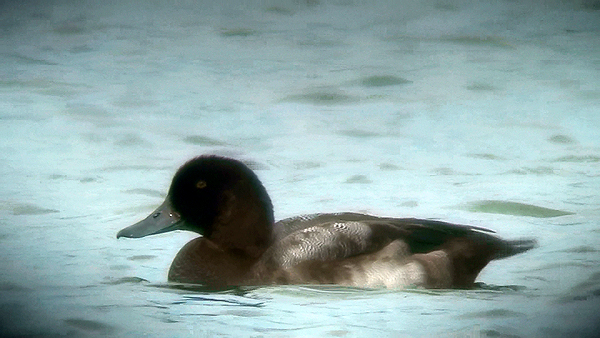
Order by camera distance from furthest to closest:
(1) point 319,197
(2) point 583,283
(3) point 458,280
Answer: (1) point 319,197, (3) point 458,280, (2) point 583,283

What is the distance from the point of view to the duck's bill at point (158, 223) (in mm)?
2445

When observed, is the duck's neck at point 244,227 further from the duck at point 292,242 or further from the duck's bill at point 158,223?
the duck's bill at point 158,223

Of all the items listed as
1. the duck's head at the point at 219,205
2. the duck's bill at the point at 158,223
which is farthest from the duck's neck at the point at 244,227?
the duck's bill at the point at 158,223

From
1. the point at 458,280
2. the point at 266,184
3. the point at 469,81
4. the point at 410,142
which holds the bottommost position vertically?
the point at 458,280

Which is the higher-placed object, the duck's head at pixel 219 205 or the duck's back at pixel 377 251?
the duck's head at pixel 219 205

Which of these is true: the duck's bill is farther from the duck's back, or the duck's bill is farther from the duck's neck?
the duck's back

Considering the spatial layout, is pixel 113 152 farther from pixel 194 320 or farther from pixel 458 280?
pixel 458 280

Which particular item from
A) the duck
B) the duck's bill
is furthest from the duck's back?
the duck's bill

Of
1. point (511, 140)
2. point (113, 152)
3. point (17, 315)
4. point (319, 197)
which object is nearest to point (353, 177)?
point (319, 197)

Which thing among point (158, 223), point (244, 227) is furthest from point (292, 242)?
point (158, 223)

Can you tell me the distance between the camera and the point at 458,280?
2453mm

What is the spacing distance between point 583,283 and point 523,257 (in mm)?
922

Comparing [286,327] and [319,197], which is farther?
[319,197]

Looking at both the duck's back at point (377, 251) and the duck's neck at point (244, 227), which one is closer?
the duck's back at point (377, 251)
